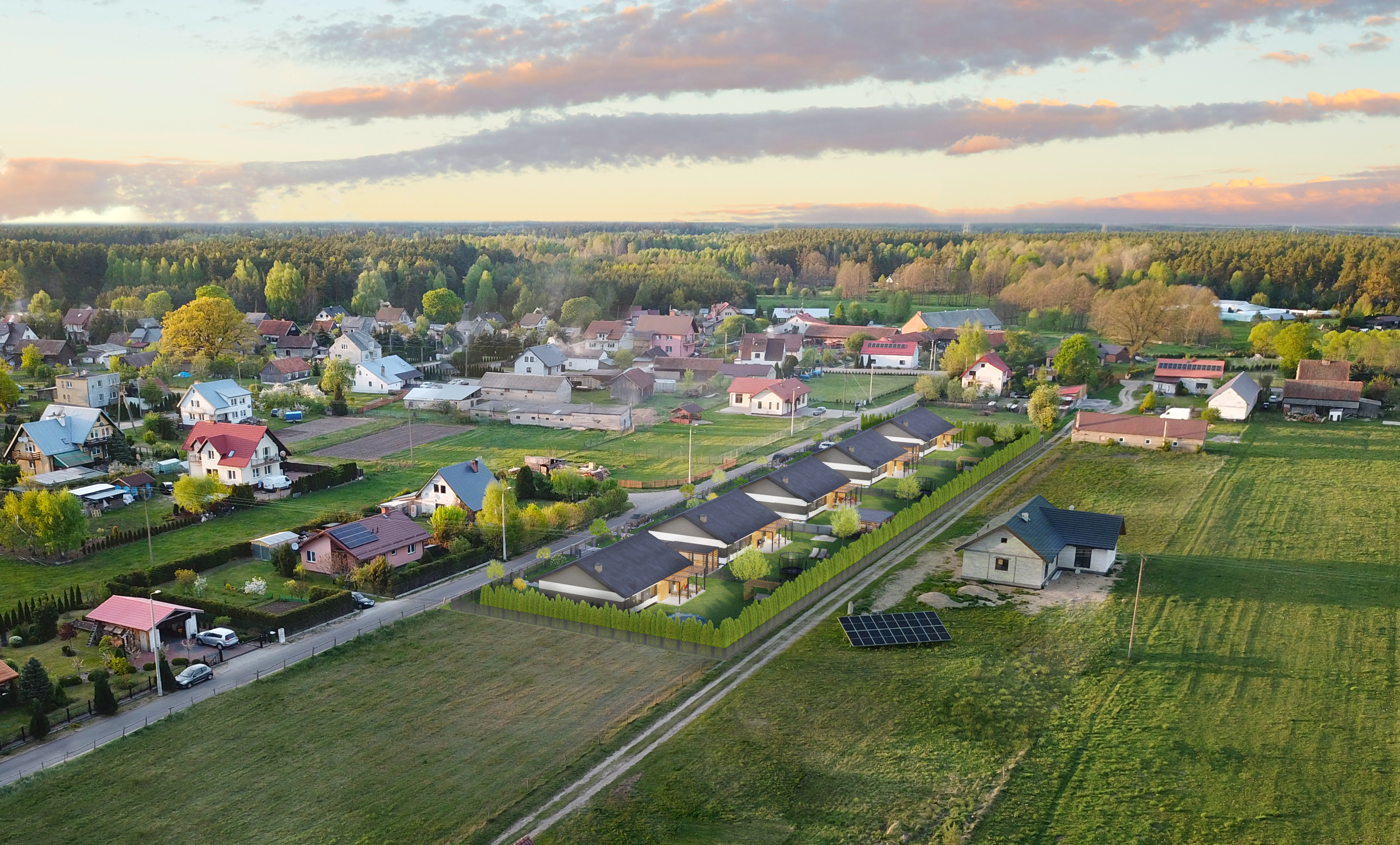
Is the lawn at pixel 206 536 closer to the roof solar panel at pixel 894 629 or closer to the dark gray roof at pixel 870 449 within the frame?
the dark gray roof at pixel 870 449

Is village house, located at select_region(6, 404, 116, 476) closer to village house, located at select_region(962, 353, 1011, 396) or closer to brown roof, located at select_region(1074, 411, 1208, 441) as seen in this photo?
brown roof, located at select_region(1074, 411, 1208, 441)

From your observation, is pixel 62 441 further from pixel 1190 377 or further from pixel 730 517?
pixel 1190 377

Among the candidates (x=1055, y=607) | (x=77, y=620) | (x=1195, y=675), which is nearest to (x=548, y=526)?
(x=77, y=620)

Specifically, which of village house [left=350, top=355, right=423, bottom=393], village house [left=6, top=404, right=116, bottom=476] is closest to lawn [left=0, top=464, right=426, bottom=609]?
village house [left=6, top=404, right=116, bottom=476]

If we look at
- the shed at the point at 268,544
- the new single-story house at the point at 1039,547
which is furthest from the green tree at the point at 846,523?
the shed at the point at 268,544

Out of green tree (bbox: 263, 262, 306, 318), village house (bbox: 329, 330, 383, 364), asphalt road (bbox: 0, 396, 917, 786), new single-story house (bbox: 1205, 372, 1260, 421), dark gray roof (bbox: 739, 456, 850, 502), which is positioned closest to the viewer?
asphalt road (bbox: 0, 396, 917, 786)

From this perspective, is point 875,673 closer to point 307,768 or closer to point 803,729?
point 803,729
